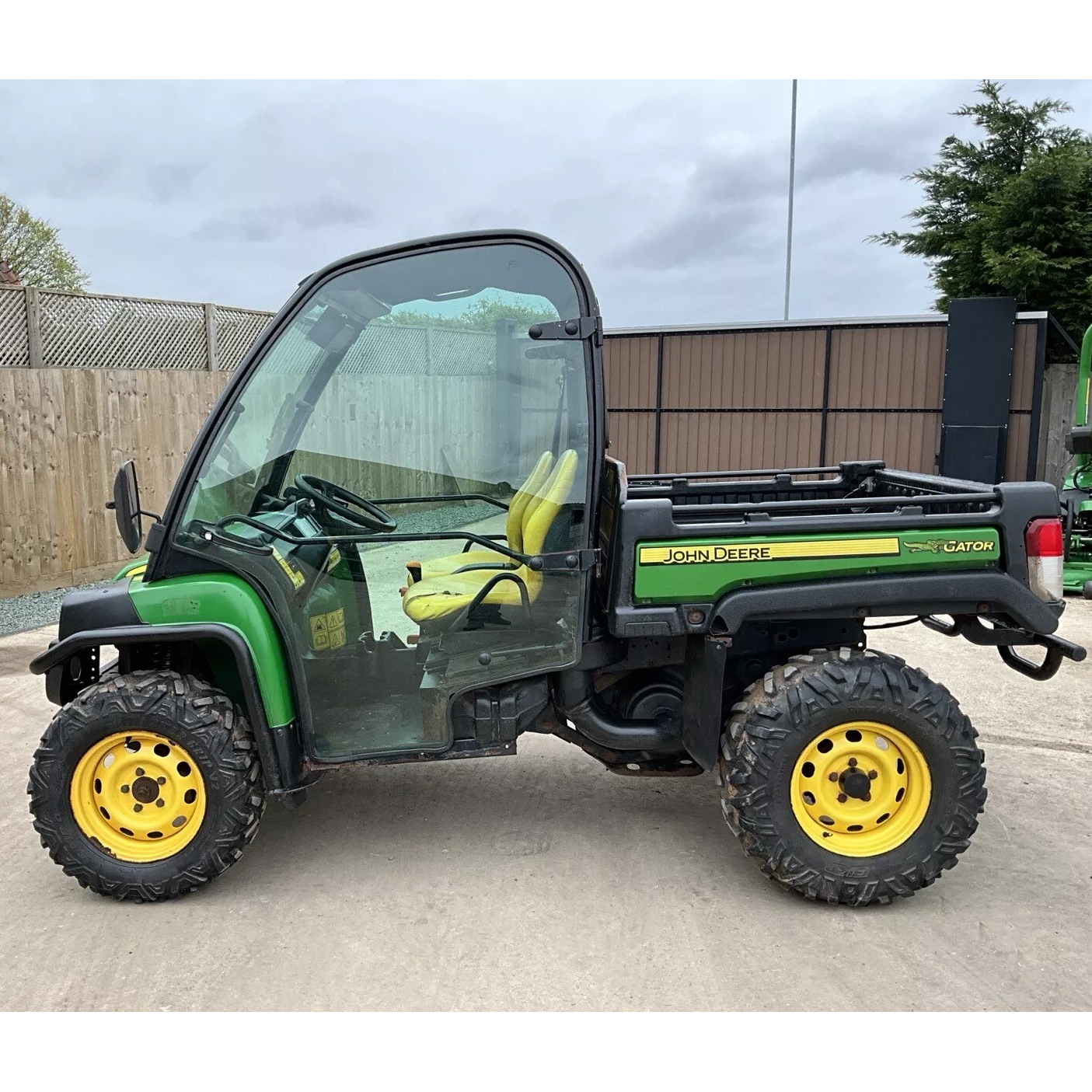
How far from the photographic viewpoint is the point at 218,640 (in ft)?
10.4

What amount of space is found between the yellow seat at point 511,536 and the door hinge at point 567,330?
0.37 m

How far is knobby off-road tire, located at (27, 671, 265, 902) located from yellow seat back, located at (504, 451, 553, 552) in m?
1.09

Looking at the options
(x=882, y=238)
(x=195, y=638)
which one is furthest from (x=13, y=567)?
(x=882, y=238)

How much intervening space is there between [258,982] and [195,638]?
1.05 meters

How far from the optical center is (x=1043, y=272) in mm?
16312

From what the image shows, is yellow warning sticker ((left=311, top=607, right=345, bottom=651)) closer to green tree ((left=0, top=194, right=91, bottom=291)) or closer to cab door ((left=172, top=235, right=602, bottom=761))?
cab door ((left=172, top=235, right=602, bottom=761))

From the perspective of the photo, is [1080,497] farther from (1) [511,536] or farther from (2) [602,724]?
(1) [511,536]

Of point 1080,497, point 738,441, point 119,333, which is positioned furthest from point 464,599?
point 738,441

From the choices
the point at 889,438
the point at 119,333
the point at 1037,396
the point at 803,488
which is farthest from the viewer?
the point at 889,438

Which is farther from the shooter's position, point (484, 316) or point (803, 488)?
point (803, 488)

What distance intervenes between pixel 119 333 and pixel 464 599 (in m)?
7.48

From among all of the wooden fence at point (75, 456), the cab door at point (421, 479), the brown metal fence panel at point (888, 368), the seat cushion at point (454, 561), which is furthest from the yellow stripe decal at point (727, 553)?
the brown metal fence panel at point (888, 368)

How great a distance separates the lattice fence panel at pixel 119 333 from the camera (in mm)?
8641

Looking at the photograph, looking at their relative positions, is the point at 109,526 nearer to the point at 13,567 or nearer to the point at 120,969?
the point at 13,567
